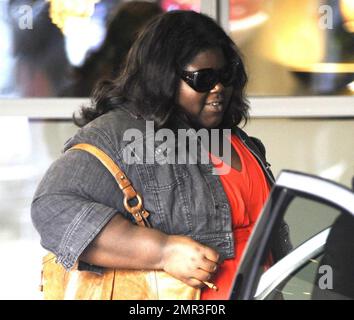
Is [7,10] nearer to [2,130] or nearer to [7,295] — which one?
[2,130]

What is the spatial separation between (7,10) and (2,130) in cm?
69

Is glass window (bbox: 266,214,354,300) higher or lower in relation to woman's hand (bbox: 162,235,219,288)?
higher

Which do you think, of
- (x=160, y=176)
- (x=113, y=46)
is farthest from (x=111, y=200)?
(x=113, y=46)

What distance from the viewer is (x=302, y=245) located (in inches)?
107

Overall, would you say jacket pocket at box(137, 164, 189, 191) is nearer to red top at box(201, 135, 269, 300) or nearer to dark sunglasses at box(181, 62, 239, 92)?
red top at box(201, 135, 269, 300)

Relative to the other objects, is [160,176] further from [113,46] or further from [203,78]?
[113,46]

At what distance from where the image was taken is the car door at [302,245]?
2.28 meters

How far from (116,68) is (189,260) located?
2.85 metres

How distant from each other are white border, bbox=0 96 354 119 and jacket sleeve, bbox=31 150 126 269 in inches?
106

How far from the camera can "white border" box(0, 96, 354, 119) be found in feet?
18.2

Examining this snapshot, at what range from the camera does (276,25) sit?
220 inches

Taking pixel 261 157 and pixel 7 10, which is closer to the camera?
pixel 261 157

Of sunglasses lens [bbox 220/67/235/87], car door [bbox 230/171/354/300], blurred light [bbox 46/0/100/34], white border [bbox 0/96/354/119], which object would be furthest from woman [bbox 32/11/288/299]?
blurred light [bbox 46/0/100/34]
